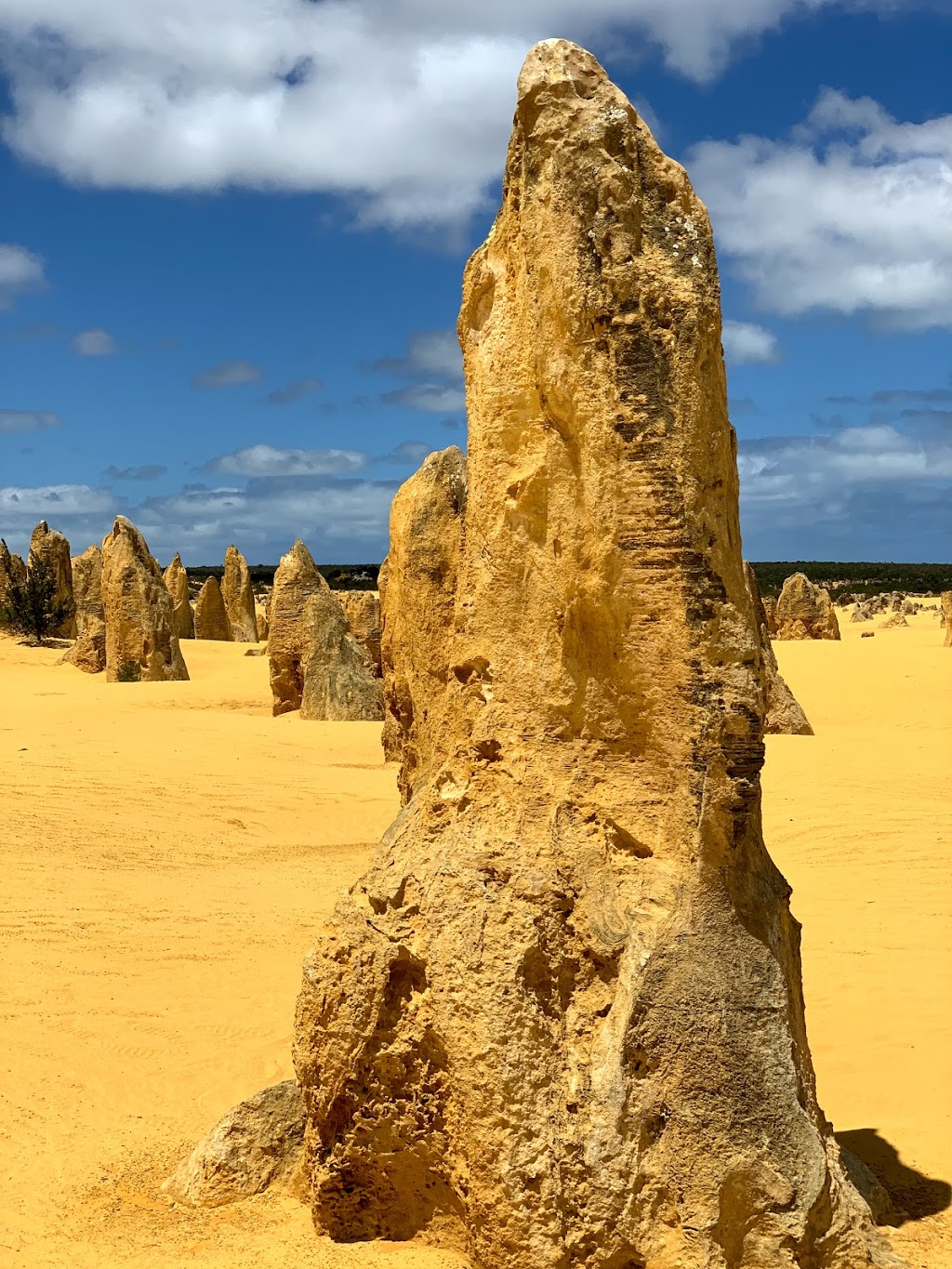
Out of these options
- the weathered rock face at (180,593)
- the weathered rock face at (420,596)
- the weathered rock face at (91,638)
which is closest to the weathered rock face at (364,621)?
the weathered rock face at (91,638)

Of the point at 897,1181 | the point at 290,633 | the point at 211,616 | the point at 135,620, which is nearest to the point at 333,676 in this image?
the point at 290,633

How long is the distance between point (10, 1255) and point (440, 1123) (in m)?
1.39

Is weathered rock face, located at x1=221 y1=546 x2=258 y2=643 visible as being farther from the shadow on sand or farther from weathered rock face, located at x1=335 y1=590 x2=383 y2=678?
the shadow on sand

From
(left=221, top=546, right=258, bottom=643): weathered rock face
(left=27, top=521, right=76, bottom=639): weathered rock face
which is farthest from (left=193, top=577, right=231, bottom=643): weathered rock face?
(left=27, top=521, right=76, bottom=639): weathered rock face

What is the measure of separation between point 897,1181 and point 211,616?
28474mm

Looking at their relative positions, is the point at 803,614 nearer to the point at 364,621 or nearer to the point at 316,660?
the point at 364,621

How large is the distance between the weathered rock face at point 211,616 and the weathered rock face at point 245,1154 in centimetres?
2757

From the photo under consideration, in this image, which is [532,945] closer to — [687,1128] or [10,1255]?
[687,1128]

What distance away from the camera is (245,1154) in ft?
12.9

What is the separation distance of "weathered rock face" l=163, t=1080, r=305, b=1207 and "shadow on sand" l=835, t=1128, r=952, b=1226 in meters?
1.88

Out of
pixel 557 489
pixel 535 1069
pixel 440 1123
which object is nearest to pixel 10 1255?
pixel 440 1123

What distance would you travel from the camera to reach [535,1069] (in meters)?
3.15

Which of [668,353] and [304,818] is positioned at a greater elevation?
[668,353]

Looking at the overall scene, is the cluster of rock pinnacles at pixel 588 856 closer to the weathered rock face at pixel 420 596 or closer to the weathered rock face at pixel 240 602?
the weathered rock face at pixel 420 596
